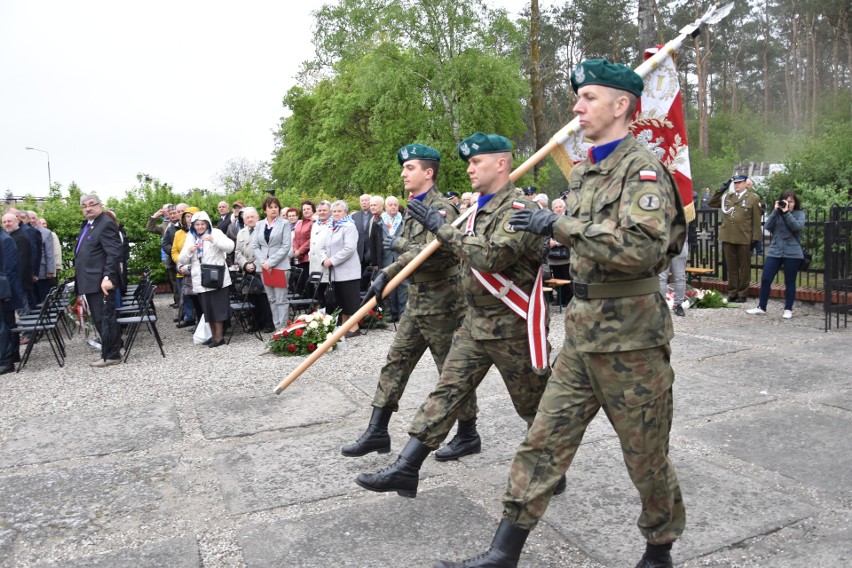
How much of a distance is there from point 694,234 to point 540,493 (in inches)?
400

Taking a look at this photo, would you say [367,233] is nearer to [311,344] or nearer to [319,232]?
[319,232]

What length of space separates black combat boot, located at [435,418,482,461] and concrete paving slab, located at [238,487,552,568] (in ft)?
1.93

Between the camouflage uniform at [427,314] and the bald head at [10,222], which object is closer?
the camouflage uniform at [427,314]

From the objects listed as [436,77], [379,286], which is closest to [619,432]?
[379,286]

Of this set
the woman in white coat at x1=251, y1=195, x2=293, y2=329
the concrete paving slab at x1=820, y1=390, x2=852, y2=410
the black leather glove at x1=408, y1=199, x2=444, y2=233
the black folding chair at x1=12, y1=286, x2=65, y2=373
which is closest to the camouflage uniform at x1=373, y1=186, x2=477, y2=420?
the black leather glove at x1=408, y1=199, x2=444, y2=233

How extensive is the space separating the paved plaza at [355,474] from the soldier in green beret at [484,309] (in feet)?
1.22

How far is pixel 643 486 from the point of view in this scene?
2812 millimetres

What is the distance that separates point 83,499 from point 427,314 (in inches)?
89.9

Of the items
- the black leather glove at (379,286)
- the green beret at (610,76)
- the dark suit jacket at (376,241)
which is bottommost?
the black leather glove at (379,286)

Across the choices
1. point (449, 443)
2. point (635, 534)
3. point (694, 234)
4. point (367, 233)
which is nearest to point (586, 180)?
point (635, 534)

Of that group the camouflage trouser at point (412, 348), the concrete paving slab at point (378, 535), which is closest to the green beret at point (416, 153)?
the camouflage trouser at point (412, 348)

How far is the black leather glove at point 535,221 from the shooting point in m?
2.80

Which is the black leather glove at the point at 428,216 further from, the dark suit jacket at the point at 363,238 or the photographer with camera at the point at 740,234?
the photographer with camera at the point at 740,234

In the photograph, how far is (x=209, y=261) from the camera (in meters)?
9.46
